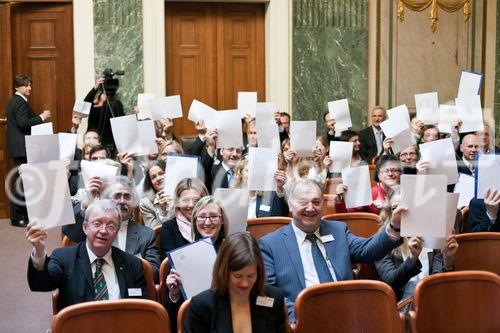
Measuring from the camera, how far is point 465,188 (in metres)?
5.84

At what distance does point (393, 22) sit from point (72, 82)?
4.12 meters

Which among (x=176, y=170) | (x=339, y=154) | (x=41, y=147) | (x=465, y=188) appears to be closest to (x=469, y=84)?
(x=339, y=154)

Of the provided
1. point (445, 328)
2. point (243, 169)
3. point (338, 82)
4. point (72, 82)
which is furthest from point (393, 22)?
point (445, 328)

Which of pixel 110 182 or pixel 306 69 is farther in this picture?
pixel 306 69

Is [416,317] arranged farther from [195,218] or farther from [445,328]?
[195,218]

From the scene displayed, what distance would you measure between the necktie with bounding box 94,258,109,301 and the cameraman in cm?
504

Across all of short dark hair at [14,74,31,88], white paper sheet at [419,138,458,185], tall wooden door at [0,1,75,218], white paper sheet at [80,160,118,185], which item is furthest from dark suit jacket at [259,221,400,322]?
tall wooden door at [0,1,75,218]

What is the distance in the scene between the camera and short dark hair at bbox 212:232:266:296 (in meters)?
3.14

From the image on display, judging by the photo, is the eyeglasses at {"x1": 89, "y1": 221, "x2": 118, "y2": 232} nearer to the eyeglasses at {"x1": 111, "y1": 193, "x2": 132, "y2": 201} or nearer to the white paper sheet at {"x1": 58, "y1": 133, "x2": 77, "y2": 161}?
the eyeglasses at {"x1": 111, "y1": 193, "x2": 132, "y2": 201}

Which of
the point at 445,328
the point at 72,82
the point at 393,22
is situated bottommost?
the point at 445,328

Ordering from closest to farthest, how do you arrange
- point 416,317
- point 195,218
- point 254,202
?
1. point 416,317
2. point 195,218
3. point 254,202

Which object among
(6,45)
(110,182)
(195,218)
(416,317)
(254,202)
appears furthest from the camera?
(6,45)

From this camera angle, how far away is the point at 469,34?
1072 centimetres

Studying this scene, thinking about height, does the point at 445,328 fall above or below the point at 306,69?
below
